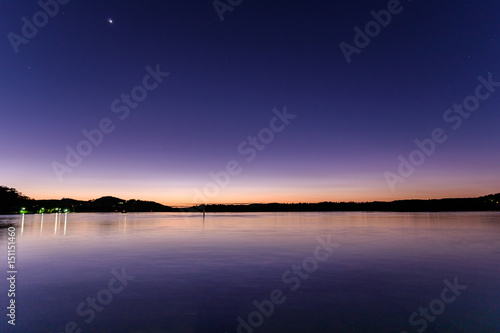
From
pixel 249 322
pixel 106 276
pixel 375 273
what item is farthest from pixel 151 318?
pixel 375 273

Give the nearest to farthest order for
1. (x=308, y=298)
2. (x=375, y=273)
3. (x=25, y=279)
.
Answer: (x=308, y=298) < (x=25, y=279) < (x=375, y=273)

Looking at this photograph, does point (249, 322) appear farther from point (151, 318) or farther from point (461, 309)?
point (461, 309)

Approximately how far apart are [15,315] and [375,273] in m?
15.8

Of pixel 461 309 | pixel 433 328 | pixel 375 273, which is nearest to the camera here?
pixel 433 328

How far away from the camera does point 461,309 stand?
11523 millimetres

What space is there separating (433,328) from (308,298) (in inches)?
170

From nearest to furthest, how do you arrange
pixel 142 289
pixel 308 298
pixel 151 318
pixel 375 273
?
1. pixel 151 318
2. pixel 308 298
3. pixel 142 289
4. pixel 375 273

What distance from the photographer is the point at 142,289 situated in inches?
558

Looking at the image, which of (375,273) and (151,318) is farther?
(375,273)

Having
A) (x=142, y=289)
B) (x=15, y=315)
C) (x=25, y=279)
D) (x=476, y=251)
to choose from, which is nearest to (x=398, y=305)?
(x=142, y=289)

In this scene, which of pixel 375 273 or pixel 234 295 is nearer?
pixel 234 295

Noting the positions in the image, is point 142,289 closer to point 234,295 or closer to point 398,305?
point 234,295

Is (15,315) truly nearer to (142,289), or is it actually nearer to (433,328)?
(142,289)

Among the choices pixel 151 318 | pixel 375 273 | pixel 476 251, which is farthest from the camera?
pixel 476 251
